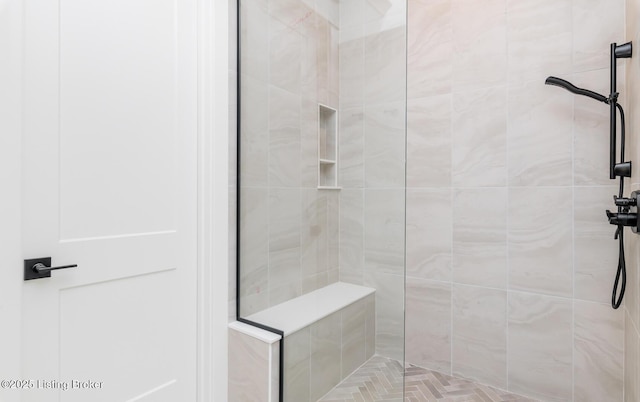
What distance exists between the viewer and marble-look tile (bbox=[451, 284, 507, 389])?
5.97 ft

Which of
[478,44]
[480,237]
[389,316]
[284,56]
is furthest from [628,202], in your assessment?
A: [284,56]

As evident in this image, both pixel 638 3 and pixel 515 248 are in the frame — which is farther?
pixel 515 248

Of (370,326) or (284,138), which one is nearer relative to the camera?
(370,326)

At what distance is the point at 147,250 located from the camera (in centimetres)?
134

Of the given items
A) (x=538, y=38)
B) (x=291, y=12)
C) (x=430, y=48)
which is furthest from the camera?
(x=430, y=48)

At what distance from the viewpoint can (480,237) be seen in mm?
1867

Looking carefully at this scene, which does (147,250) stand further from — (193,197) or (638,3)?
(638,3)

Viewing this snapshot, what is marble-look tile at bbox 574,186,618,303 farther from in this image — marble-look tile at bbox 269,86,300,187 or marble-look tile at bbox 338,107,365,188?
marble-look tile at bbox 269,86,300,187

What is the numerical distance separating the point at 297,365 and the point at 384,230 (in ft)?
2.18

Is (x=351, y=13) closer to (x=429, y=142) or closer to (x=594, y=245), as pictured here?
(x=429, y=142)

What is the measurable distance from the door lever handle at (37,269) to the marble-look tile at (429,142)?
171cm

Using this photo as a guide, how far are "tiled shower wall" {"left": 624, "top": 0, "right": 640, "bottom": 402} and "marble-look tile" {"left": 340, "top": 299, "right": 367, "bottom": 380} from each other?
905mm

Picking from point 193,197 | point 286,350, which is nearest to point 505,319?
point 286,350

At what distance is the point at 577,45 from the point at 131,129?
1.97m
